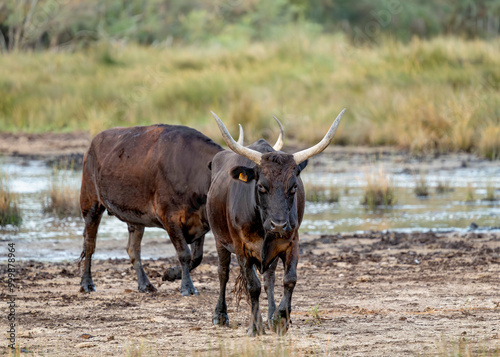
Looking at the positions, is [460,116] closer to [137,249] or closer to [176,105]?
[176,105]


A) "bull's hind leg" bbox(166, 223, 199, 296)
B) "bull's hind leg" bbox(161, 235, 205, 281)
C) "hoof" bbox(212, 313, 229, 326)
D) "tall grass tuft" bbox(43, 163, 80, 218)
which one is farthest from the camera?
"tall grass tuft" bbox(43, 163, 80, 218)

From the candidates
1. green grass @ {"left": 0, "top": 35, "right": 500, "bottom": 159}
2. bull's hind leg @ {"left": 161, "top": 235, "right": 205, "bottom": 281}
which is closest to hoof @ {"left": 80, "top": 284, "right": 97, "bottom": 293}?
bull's hind leg @ {"left": 161, "top": 235, "right": 205, "bottom": 281}

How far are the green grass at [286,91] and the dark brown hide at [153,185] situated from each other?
456 inches

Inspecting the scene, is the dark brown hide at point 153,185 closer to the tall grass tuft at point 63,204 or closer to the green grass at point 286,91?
the tall grass tuft at point 63,204

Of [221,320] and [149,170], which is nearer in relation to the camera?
[221,320]

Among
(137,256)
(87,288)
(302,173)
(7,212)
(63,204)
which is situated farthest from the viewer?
(302,173)

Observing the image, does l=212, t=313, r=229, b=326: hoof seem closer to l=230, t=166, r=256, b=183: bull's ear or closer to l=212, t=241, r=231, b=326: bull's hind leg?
l=212, t=241, r=231, b=326: bull's hind leg

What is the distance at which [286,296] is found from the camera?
662cm

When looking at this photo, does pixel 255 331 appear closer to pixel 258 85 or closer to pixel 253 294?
pixel 253 294

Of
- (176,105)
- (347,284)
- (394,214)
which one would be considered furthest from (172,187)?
(176,105)

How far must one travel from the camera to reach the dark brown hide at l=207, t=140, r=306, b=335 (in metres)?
6.32

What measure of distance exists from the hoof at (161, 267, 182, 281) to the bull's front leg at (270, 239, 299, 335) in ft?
8.10

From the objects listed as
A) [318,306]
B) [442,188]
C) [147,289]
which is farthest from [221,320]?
[442,188]

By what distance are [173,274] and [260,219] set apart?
268 centimetres
